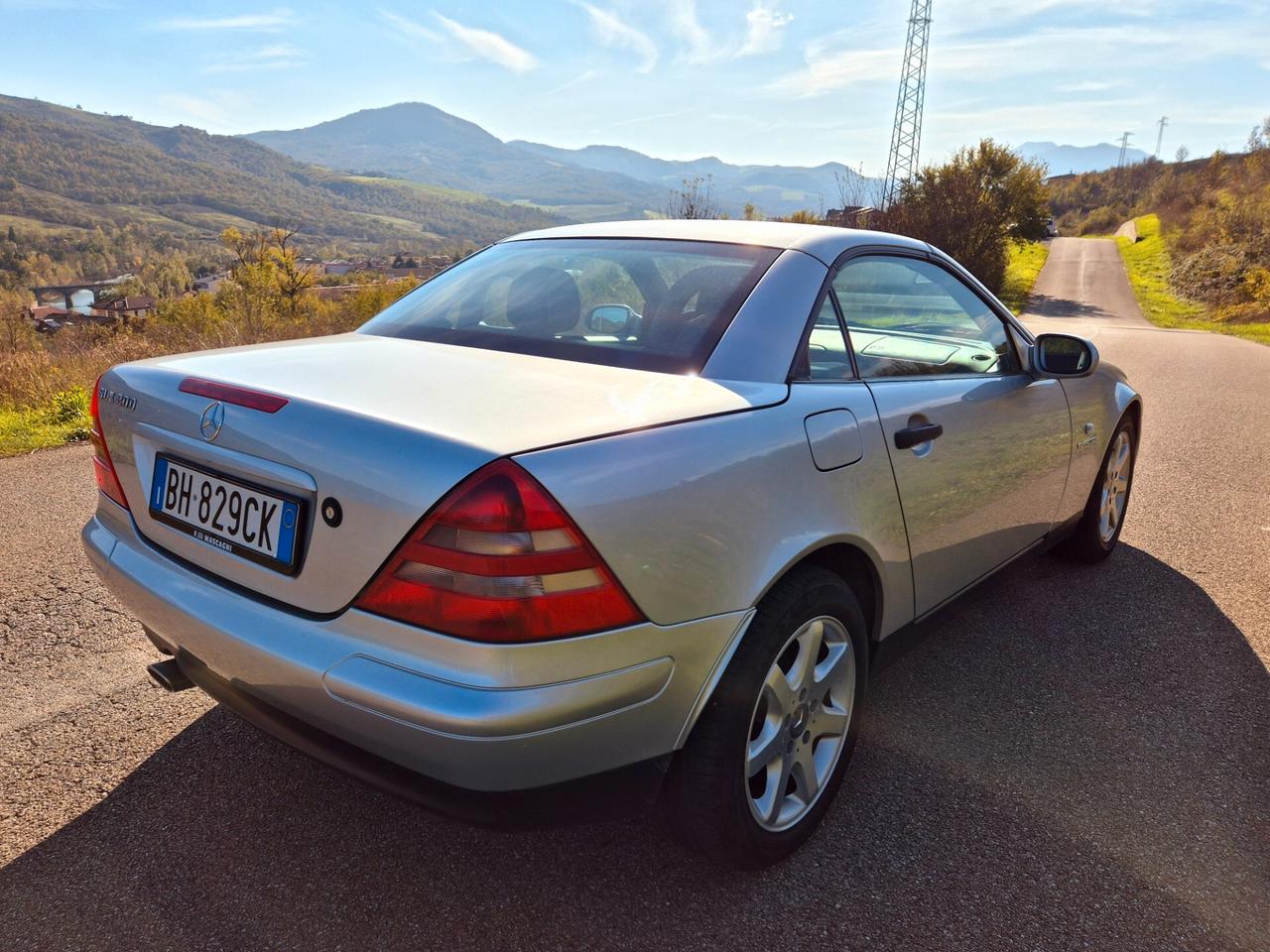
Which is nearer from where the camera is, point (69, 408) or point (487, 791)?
point (487, 791)

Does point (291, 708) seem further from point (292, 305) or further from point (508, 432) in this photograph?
point (292, 305)

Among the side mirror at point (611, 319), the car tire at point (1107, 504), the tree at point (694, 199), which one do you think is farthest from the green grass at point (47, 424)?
the tree at point (694, 199)

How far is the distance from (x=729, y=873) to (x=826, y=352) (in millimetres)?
1343

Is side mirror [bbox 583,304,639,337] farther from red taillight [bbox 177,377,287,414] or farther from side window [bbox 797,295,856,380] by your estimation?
red taillight [bbox 177,377,287,414]

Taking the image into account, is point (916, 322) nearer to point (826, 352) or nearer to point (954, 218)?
point (826, 352)

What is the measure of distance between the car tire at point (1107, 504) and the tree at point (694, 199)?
34.0 ft

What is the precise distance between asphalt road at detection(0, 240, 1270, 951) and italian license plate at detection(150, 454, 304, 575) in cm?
80

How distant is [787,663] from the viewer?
199cm

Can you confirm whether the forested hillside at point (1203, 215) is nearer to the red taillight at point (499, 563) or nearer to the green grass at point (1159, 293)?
the green grass at point (1159, 293)

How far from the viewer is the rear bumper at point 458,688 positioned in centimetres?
144

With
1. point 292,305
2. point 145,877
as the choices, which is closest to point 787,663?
point 145,877

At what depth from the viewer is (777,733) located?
77.7 inches

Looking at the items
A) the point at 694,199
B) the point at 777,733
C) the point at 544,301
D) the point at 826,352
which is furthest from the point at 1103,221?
the point at 777,733

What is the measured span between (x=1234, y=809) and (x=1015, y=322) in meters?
1.71
